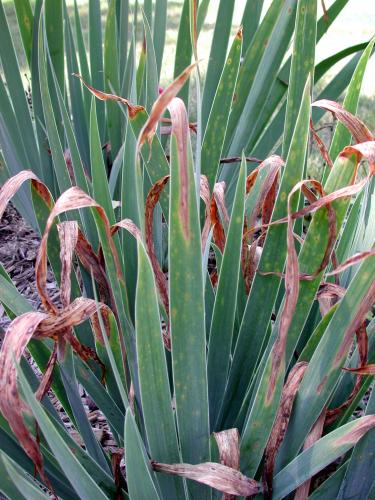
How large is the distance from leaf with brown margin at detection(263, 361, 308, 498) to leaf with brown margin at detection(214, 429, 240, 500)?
60 mm

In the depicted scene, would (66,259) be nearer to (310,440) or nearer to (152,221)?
(152,221)

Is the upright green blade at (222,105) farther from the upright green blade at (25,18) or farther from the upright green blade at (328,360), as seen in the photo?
the upright green blade at (25,18)

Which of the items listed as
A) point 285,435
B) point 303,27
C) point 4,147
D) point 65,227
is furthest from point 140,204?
point 4,147

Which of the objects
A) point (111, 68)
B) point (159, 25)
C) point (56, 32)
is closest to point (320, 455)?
point (111, 68)

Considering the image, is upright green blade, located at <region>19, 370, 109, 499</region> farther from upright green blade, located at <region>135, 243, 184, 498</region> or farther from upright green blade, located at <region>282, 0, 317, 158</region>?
upright green blade, located at <region>282, 0, 317, 158</region>

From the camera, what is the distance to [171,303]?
28.2 inches

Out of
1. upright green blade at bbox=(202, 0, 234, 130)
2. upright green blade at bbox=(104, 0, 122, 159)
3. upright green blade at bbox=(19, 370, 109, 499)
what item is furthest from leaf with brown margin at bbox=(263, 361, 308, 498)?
upright green blade at bbox=(202, 0, 234, 130)

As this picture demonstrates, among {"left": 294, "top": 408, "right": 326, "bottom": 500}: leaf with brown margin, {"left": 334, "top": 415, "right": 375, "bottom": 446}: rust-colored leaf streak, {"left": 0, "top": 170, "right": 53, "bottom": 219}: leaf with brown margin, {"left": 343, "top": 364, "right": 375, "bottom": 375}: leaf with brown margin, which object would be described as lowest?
{"left": 294, "top": 408, "right": 326, "bottom": 500}: leaf with brown margin

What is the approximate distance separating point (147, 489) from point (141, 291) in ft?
0.72

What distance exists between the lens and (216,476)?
715mm

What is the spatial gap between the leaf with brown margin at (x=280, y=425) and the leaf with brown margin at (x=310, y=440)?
43 mm

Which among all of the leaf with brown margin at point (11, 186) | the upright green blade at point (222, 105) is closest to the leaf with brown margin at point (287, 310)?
the leaf with brown margin at point (11, 186)

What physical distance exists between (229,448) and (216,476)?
0.05 metres

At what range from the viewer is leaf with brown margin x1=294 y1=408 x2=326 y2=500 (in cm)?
84
